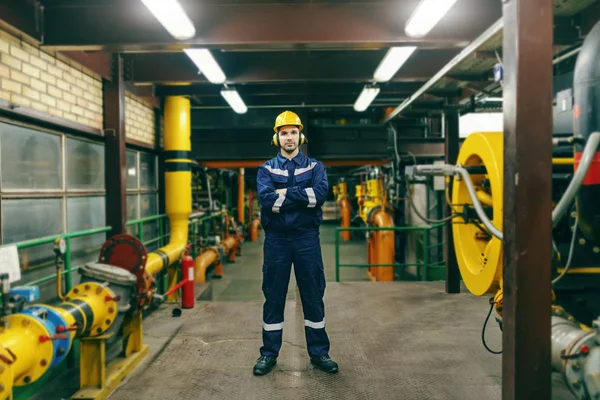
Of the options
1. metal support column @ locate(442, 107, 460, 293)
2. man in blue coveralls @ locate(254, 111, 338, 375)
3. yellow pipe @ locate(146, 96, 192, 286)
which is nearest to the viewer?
man in blue coveralls @ locate(254, 111, 338, 375)

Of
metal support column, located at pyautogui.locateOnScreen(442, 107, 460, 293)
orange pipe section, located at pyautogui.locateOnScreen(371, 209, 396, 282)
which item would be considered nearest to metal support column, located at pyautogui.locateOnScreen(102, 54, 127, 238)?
metal support column, located at pyautogui.locateOnScreen(442, 107, 460, 293)

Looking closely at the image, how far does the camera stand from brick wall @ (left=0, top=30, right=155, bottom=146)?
3.31 meters

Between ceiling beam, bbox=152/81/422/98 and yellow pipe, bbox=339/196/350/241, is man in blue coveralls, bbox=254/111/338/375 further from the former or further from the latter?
yellow pipe, bbox=339/196/350/241

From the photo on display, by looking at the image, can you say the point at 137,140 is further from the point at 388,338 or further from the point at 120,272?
the point at 388,338

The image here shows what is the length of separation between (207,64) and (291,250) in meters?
2.39

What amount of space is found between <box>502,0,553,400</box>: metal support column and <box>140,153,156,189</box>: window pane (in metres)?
5.71

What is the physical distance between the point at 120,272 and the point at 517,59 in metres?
2.95

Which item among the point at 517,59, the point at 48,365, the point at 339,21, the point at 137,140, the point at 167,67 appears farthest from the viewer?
the point at 137,140

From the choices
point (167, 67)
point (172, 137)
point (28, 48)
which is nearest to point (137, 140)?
point (172, 137)

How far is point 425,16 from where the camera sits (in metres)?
3.10

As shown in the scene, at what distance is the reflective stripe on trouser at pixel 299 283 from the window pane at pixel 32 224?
7.03 feet

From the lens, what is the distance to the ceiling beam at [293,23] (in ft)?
11.6

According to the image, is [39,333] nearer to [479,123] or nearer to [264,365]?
[264,365]

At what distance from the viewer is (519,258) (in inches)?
73.5
